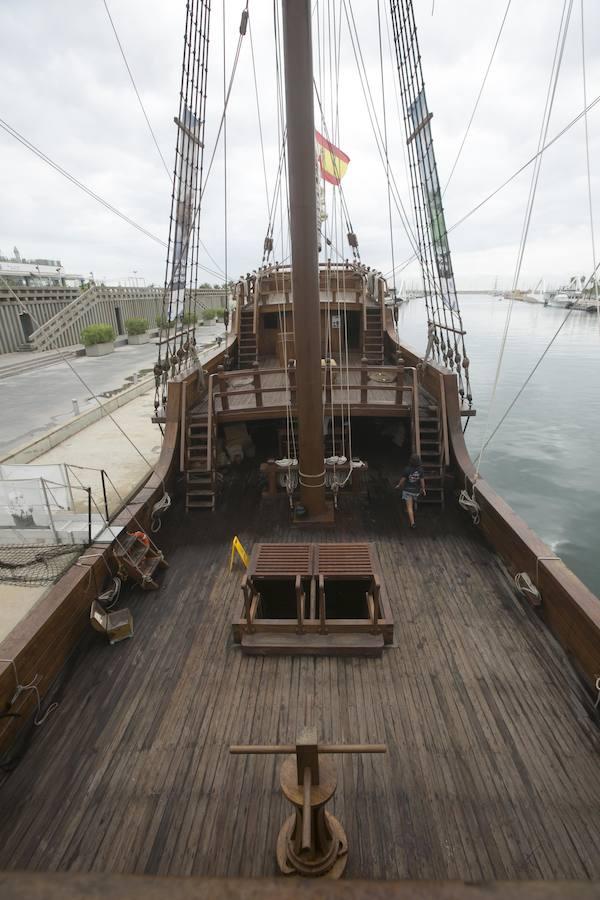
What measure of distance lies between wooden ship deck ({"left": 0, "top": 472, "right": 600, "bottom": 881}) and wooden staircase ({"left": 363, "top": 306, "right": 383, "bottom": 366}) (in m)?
7.20

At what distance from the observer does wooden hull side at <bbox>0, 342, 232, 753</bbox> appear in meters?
3.63

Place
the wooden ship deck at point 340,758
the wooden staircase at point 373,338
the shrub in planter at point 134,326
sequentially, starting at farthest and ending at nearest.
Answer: the shrub in planter at point 134,326, the wooden staircase at point 373,338, the wooden ship deck at point 340,758

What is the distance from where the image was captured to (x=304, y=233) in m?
5.39

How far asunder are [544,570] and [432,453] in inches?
120

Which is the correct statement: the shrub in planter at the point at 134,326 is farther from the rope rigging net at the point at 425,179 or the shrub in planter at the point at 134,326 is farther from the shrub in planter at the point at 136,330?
the rope rigging net at the point at 425,179

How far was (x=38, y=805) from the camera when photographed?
3.25 meters

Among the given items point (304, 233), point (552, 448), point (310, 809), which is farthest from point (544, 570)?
point (552, 448)

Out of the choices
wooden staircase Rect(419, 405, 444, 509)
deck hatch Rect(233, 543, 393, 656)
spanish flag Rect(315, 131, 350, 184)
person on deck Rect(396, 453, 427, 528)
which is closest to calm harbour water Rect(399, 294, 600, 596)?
wooden staircase Rect(419, 405, 444, 509)

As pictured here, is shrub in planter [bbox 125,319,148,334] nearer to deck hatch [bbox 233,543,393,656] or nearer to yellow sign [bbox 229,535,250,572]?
yellow sign [bbox 229,535,250,572]

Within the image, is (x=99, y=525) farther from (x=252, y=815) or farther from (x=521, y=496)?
(x=521, y=496)

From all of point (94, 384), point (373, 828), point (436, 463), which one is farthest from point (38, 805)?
point (94, 384)

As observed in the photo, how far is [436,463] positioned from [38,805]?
634 centimetres

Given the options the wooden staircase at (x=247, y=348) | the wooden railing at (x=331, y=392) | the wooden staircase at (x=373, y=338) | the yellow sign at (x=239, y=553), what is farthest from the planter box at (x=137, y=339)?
the yellow sign at (x=239, y=553)

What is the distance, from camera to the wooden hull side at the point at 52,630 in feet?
11.9
